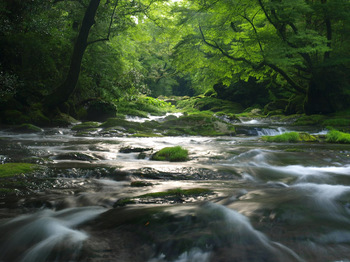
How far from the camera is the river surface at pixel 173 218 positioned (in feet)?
7.31

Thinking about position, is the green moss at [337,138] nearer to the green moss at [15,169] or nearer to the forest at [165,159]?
the forest at [165,159]

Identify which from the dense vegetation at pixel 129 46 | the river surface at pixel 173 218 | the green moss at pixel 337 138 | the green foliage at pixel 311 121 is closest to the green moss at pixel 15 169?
the river surface at pixel 173 218

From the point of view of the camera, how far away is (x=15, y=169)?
4.23 metres

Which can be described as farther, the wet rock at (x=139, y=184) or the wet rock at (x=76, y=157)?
the wet rock at (x=76, y=157)

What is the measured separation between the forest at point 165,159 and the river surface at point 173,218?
14 mm

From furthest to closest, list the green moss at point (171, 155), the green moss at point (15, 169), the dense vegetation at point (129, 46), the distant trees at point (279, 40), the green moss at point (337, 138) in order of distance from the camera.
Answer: the distant trees at point (279, 40) → the dense vegetation at point (129, 46) → the green moss at point (337, 138) → the green moss at point (171, 155) → the green moss at point (15, 169)

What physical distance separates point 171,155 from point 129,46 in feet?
52.9

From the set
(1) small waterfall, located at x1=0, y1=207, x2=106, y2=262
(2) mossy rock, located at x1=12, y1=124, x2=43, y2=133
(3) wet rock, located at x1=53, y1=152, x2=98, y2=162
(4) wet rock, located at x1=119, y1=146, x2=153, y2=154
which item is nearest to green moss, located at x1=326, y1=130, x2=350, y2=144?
(4) wet rock, located at x1=119, y1=146, x2=153, y2=154

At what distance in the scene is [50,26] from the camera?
476 inches

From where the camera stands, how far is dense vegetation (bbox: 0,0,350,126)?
12.4 meters

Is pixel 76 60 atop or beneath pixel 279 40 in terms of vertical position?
beneath

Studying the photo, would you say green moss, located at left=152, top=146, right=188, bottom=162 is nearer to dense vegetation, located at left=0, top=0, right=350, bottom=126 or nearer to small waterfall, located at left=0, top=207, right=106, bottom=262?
small waterfall, located at left=0, top=207, right=106, bottom=262

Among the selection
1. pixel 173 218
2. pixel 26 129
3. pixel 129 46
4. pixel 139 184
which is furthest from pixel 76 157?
pixel 129 46

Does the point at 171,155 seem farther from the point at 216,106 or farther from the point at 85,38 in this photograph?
the point at 216,106
